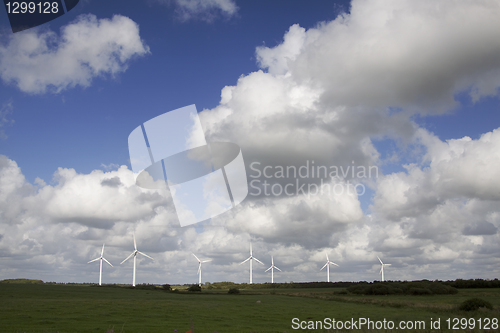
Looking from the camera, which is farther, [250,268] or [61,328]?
[250,268]

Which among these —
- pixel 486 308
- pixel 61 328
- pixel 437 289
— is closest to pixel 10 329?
pixel 61 328

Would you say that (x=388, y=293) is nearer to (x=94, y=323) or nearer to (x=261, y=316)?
(x=261, y=316)

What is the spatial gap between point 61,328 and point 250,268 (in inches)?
6262

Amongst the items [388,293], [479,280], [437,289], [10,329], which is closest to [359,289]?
[388,293]

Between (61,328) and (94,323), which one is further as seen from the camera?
(94,323)

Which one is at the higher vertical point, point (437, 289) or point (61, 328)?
point (61, 328)

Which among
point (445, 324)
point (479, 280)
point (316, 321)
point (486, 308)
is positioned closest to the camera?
point (445, 324)

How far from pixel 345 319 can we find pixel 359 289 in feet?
309

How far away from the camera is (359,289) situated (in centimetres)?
13075

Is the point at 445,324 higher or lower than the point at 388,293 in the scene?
higher

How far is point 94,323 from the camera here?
38594 millimetres

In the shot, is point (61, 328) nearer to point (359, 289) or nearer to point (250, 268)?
point (359, 289)

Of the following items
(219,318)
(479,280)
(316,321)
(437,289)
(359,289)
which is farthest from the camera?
(479,280)

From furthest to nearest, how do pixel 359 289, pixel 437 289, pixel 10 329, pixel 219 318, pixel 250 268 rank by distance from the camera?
1. pixel 250 268
2. pixel 359 289
3. pixel 437 289
4. pixel 219 318
5. pixel 10 329
